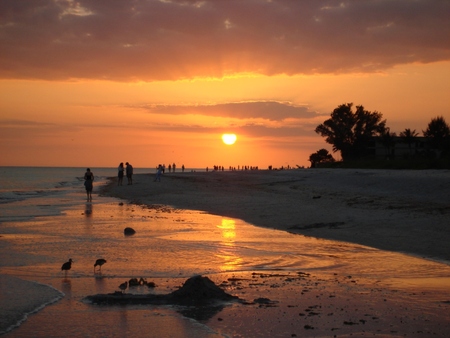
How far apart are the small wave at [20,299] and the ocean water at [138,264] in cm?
2

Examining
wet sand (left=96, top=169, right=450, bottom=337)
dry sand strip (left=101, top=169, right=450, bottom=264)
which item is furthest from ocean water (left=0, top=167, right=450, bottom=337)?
dry sand strip (left=101, top=169, right=450, bottom=264)

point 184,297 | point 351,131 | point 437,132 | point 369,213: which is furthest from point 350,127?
point 184,297

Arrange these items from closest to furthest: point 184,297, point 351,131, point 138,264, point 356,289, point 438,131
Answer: point 184,297 < point 356,289 < point 138,264 < point 438,131 < point 351,131

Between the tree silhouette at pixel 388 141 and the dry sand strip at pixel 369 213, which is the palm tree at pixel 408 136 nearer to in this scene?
the tree silhouette at pixel 388 141

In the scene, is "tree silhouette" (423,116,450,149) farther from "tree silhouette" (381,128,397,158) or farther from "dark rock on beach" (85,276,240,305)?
"dark rock on beach" (85,276,240,305)

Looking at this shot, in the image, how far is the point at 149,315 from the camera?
335 inches

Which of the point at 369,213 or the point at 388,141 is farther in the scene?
the point at 388,141

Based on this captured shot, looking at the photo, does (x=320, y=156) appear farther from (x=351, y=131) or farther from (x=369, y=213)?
(x=369, y=213)

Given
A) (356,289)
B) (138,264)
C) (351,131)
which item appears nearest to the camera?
(356,289)

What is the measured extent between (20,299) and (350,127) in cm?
9656

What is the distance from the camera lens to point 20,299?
9.45 meters

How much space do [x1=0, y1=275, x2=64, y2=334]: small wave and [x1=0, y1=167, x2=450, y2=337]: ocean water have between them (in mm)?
16

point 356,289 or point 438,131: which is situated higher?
point 438,131

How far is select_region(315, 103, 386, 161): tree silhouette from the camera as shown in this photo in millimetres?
101125
